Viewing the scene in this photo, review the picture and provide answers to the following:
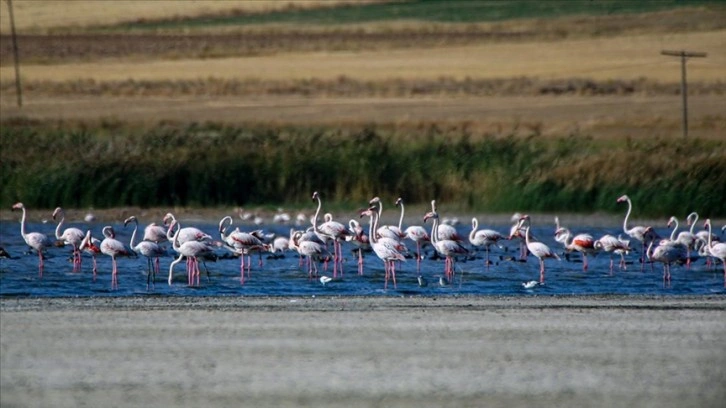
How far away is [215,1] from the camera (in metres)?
67.3

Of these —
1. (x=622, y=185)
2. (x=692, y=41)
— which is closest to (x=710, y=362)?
(x=622, y=185)

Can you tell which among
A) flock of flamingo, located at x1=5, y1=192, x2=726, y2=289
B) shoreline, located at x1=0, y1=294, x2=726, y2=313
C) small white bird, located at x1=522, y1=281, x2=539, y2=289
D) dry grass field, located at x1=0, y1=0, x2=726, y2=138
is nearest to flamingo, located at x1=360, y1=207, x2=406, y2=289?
flock of flamingo, located at x1=5, y1=192, x2=726, y2=289

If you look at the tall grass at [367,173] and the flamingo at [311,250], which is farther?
the tall grass at [367,173]

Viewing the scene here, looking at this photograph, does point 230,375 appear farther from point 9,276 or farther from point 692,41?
point 692,41

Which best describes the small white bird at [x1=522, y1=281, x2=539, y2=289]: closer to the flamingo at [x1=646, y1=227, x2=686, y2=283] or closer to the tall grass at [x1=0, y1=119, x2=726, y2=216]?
the flamingo at [x1=646, y1=227, x2=686, y2=283]

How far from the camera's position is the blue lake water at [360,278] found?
1888 centimetres

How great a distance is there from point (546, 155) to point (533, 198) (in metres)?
1.74

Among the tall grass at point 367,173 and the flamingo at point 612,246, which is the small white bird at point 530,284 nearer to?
the flamingo at point 612,246

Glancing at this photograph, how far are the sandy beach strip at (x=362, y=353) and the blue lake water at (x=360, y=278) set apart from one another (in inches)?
71.1

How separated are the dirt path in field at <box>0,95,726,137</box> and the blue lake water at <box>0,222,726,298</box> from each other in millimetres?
16582

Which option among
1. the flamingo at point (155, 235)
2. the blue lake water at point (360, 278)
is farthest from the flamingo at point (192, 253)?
the flamingo at point (155, 235)

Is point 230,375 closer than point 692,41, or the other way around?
point 230,375

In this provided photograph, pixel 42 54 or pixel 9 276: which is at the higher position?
pixel 42 54

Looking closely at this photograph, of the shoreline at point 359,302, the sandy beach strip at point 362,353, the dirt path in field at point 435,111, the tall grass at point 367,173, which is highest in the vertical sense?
the dirt path in field at point 435,111
